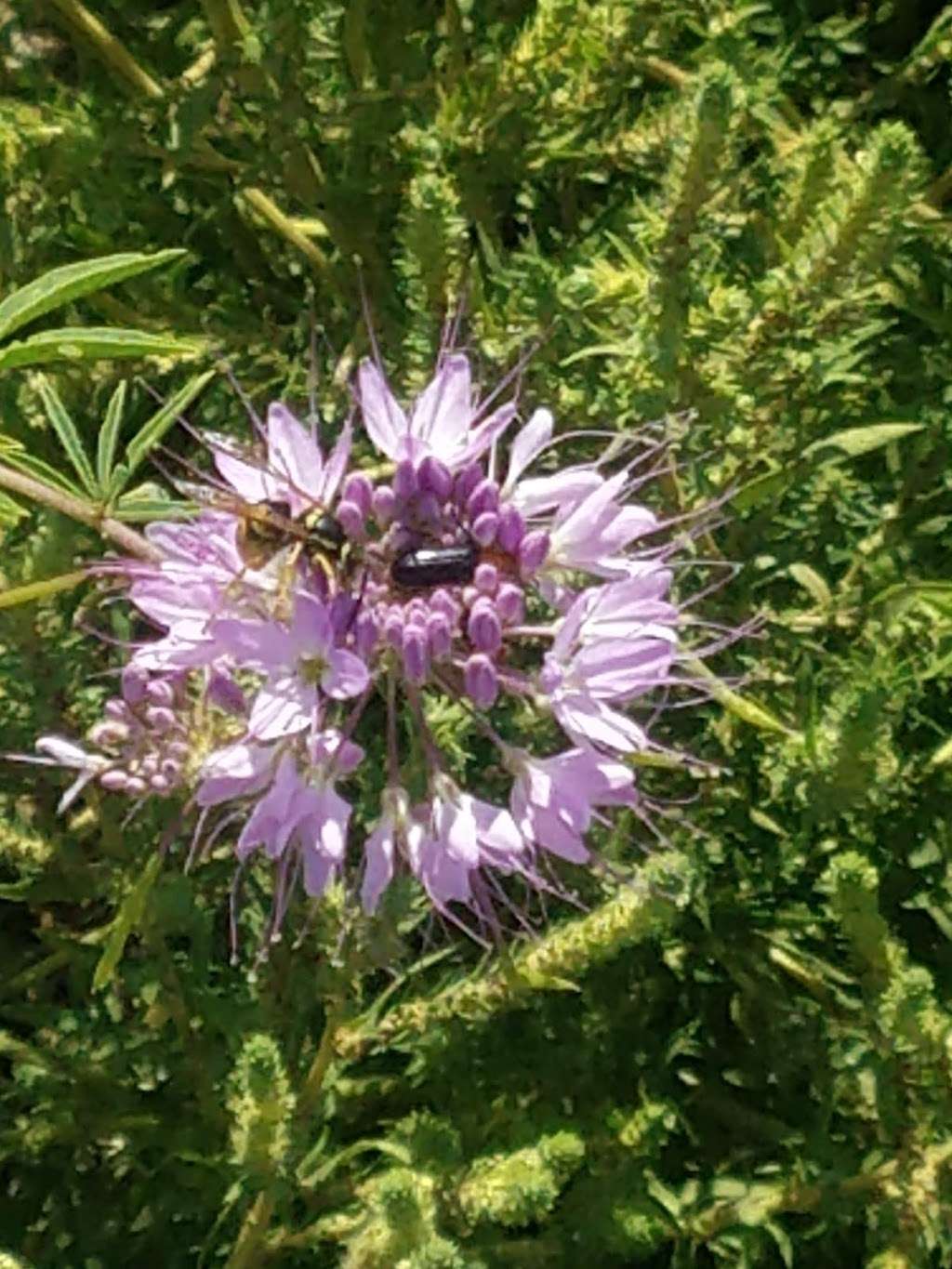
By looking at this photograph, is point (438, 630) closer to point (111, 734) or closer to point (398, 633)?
point (398, 633)

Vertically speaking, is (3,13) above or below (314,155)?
above

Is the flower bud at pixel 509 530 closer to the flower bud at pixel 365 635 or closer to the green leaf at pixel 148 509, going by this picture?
the flower bud at pixel 365 635

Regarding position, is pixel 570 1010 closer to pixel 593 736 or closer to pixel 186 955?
pixel 186 955

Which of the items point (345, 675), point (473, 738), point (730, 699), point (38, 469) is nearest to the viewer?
point (345, 675)

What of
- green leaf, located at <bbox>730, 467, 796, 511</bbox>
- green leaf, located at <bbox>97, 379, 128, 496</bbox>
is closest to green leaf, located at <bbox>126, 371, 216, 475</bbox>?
green leaf, located at <bbox>97, 379, 128, 496</bbox>

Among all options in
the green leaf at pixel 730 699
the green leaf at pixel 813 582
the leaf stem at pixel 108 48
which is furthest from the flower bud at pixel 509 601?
the leaf stem at pixel 108 48

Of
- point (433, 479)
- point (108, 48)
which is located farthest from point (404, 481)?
point (108, 48)

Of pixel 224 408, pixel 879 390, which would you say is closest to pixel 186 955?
pixel 224 408

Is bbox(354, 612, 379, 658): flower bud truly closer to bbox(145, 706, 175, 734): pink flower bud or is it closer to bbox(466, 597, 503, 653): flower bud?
bbox(466, 597, 503, 653): flower bud
